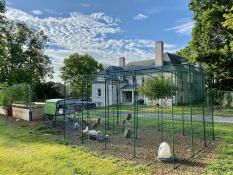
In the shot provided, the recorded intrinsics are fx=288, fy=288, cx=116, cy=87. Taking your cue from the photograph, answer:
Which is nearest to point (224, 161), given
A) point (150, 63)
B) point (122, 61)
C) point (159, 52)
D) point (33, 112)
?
point (33, 112)

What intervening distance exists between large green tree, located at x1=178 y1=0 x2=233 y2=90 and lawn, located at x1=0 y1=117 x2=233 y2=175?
17703 millimetres

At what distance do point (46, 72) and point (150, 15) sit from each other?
22851 millimetres

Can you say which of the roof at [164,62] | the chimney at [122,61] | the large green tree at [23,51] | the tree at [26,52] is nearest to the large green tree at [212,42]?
the roof at [164,62]

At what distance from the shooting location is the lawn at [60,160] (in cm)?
612

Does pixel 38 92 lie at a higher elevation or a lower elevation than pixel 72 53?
lower

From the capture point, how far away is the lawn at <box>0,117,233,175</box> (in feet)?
20.1

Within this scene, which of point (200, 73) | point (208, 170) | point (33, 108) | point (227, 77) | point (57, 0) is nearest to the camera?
point (208, 170)

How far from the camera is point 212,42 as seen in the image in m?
28.4

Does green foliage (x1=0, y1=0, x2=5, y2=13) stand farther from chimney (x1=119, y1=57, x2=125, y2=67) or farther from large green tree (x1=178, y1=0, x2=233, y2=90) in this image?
chimney (x1=119, y1=57, x2=125, y2=67)

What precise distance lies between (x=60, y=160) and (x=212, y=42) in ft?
81.3

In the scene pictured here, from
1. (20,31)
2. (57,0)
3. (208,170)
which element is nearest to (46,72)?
(20,31)

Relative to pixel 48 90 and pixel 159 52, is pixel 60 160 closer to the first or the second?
pixel 48 90

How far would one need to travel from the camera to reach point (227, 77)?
27781mm

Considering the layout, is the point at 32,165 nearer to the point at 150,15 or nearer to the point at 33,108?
the point at 33,108
